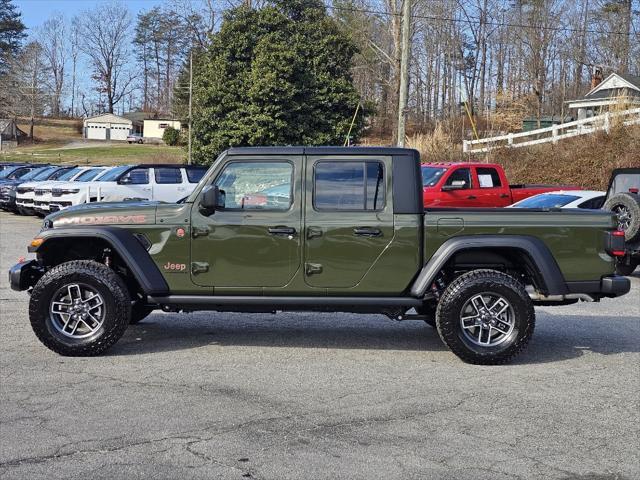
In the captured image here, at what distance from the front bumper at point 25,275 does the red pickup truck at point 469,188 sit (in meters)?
12.2

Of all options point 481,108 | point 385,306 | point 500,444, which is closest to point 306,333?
point 385,306

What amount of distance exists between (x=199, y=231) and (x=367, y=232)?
5.11ft

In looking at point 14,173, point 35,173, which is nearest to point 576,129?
point 35,173

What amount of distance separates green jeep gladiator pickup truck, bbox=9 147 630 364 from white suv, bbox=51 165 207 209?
13.6 m

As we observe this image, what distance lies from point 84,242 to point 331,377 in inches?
108

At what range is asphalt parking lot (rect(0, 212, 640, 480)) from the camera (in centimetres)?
461

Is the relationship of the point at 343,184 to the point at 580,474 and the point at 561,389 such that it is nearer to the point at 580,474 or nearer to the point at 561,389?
the point at 561,389

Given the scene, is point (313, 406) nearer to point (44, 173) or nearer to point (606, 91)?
point (44, 173)

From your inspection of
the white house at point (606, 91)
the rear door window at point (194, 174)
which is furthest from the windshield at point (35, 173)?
the white house at point (606, 91)

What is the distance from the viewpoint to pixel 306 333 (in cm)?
830

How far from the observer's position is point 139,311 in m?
8.02

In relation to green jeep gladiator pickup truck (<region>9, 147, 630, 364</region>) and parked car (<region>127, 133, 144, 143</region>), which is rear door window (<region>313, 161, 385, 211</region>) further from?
parked car (<region>127, 133, 144, 143</region>)

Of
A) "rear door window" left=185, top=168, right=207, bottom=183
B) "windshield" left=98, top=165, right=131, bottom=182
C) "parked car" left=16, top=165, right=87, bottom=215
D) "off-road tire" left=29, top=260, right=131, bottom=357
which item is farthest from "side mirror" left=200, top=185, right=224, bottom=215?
"parked car" left=16, top=165, right=87, bottom=215

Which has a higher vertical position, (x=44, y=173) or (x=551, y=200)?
(x=44, y=173)
